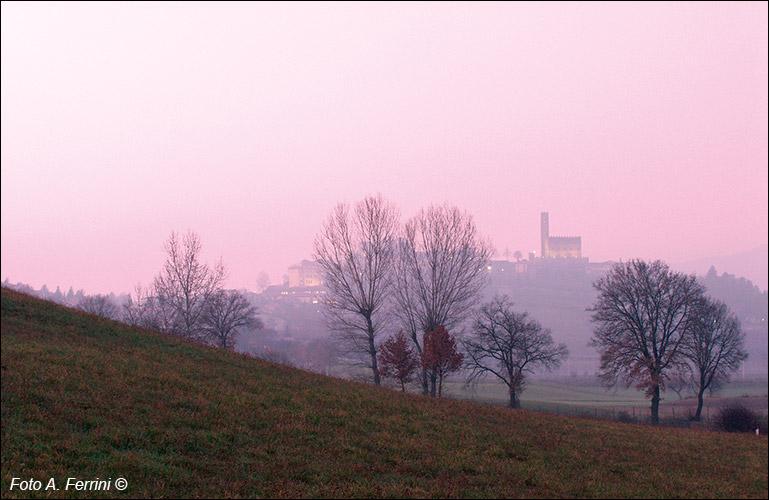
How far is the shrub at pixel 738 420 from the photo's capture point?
26.3 meters

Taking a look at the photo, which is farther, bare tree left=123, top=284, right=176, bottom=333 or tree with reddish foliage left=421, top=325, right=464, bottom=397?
bare tree left=123, top=284, right=176, bottom=333

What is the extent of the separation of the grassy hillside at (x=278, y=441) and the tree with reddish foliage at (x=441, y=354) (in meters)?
11.2

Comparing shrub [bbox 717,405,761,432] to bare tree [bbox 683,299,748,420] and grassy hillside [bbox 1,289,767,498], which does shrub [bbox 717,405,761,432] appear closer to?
grassy hillside [bbox 1,289,767,498]

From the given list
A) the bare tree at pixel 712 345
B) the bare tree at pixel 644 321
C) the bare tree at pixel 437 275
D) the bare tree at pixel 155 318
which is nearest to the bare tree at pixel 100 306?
the bare tree at pixel 155 318

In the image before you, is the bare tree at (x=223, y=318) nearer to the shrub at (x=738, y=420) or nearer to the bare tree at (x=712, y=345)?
the shrub at (x=738, y=420)

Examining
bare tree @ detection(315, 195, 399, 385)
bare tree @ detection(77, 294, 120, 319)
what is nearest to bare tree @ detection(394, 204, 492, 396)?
bare tree @ detection(315, 195, 399, 385)

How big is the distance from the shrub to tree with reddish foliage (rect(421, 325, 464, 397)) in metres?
15.1

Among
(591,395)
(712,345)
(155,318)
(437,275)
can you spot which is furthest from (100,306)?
(712,345)

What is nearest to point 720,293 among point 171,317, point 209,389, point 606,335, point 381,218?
point 606,335

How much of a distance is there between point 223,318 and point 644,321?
122ft

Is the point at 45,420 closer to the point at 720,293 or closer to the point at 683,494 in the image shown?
the point at 683,494

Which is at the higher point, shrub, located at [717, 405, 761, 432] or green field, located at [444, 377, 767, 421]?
shrub, located at [717, 405, 761, 432]

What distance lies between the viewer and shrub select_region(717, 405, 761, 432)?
86.2 feet

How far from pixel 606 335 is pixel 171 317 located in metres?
39.3
